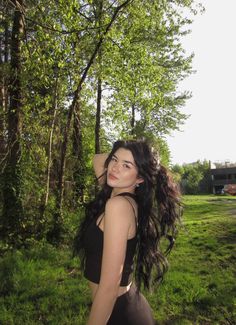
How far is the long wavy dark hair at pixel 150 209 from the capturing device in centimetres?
239

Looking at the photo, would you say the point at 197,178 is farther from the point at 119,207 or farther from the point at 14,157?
the point at 119,207

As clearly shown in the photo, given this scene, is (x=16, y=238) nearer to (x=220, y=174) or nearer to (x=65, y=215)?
(x=65, y=215)

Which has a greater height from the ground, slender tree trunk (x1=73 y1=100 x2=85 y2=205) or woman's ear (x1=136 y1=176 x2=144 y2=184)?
slender tree trunk (x1=73 y1=100 x2=85 y2=205)

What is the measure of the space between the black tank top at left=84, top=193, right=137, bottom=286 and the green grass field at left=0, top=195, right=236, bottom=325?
166cm

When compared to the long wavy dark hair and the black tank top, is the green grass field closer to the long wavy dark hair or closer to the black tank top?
the long wavy dark hair

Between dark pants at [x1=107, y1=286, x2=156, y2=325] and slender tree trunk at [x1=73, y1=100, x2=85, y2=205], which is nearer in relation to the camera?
dark pants at [x1=107, y1=286, x2=156, y2=325]

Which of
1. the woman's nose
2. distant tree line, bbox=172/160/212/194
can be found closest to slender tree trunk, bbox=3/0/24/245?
the woman's nose

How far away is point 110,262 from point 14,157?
8130 millimetres

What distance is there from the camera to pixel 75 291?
244 inches

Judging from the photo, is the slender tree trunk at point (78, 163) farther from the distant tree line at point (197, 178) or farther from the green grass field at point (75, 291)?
the distant tree line at point (197, 178)

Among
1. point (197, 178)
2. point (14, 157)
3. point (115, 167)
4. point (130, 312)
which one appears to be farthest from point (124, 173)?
point (197, 178)

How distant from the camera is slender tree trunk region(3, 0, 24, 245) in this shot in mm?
9116

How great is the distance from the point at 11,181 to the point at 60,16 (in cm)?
451

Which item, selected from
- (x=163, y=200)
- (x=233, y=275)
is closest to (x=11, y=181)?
(x=233, y=275)
